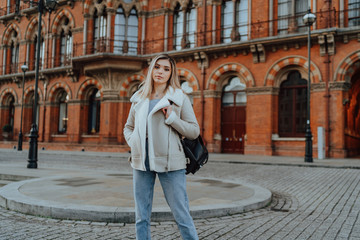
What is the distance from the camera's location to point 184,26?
2323 cm

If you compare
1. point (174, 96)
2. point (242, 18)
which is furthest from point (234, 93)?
point (174, 96)

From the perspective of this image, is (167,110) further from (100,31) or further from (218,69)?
(100,31)

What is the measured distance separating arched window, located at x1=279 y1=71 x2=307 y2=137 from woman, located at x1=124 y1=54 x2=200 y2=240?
17.3 metres

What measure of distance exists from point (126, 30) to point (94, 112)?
6662mm

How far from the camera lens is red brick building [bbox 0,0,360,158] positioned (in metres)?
18.0

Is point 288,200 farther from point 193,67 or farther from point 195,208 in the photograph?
point 193,67

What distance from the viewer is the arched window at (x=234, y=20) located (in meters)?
21.0

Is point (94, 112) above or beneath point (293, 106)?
beneath

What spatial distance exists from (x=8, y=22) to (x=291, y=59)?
2658cm

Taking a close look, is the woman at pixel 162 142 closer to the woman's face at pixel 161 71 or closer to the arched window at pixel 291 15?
the woman's face at pixel 161 71

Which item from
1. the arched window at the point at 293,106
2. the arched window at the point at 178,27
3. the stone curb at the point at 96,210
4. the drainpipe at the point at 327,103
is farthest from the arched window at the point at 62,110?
the stone curb at the point at 96,210

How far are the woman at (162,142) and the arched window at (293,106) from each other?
17.3 m

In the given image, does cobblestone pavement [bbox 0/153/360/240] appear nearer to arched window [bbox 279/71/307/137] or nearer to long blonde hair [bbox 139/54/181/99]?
long blonde hair [bbox 139/54/181/99]

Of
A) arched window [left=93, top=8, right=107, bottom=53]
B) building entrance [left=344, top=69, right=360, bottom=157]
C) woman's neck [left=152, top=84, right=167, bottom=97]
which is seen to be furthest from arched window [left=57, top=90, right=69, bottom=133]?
woman's neck [left=152, top=84, right=167, bottom=97]
